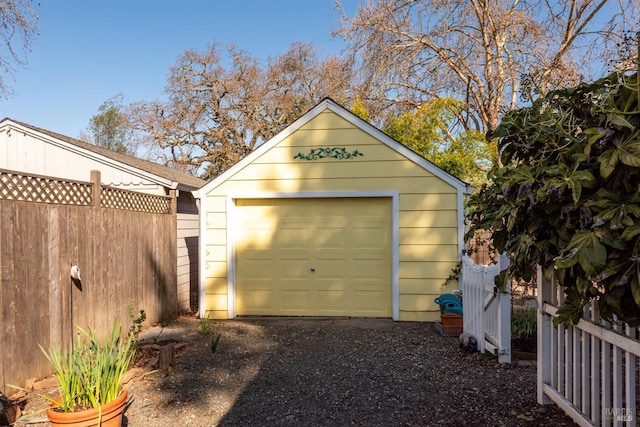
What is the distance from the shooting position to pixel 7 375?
3766mm

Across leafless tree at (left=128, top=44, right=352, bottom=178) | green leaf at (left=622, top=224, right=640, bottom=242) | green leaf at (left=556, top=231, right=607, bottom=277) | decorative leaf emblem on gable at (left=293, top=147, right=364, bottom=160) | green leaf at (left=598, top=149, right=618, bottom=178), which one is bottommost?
green leaf at (left=556, top=231, right=607, bottom=277)

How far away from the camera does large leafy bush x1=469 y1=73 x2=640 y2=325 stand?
5.97 feet

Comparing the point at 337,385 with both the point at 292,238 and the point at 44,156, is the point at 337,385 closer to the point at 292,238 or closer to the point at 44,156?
the point at 292,238

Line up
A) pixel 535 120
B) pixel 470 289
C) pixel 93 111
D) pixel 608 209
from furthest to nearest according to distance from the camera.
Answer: pixel 93 111
pixel 470 289
pixel 535 120
pixel 608 209

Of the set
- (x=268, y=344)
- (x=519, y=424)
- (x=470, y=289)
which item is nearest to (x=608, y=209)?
(x=519, y=424)

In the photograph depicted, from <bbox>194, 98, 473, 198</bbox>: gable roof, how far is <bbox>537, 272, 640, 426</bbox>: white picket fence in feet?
11.0

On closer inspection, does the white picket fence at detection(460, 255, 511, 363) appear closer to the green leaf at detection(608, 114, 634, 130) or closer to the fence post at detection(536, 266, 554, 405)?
the fence post at detection(536, 266, 554, 405)

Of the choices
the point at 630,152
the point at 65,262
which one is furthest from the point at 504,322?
the point at 65,262

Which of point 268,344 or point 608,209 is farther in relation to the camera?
point 268,344

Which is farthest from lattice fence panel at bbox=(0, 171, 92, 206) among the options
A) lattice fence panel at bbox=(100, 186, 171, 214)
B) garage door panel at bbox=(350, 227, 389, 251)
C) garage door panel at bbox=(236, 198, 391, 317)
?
garage door panel at bbox=(350, 227, 389, 251)

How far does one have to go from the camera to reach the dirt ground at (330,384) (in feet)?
11.2

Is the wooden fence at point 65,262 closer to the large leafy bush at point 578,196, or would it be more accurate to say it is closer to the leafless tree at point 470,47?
the large leafy bush at point 578,196

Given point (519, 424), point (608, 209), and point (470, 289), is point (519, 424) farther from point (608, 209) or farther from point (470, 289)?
point (470, 289)

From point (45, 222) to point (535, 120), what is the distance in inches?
185
